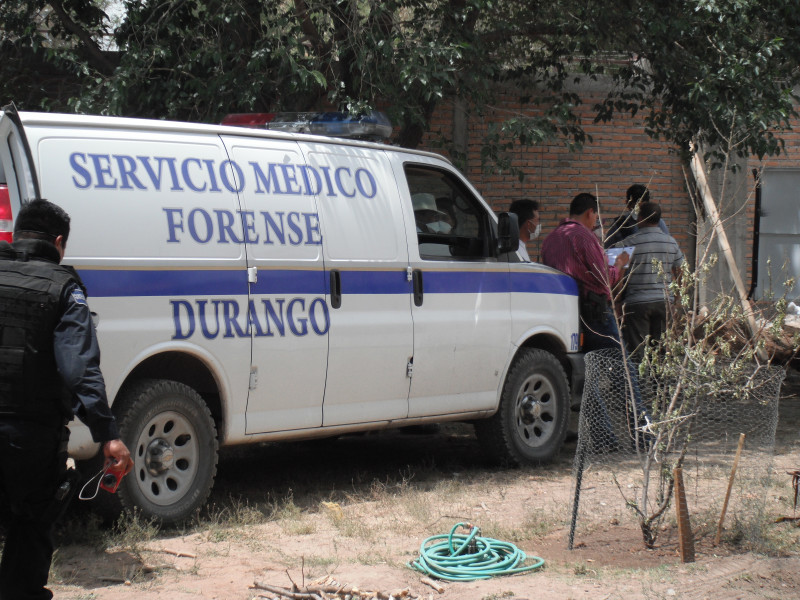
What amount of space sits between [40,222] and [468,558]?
8.39 feet

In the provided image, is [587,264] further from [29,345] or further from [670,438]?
[29,345]

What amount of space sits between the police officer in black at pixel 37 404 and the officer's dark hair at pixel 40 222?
175 millimetres

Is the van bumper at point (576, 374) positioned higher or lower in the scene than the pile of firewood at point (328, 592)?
higher

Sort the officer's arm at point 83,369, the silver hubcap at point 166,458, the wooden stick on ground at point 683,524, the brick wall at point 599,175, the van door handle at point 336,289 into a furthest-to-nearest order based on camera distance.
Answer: the brick wall at point 599,175, the van door handle at point 336,289, the silver hubcap at point 166,458, the wooden stick on ground at point 683,524, the officer's arm at point 83,369

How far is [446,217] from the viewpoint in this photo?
281 inches

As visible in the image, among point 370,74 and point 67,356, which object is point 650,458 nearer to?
point 67,356

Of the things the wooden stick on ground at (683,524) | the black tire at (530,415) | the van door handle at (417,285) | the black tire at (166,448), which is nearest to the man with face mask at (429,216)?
the van door handle at (417,285)

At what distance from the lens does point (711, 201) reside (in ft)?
41.5

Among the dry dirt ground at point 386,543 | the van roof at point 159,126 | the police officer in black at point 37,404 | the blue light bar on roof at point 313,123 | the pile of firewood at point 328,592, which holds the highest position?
the blue light bar on roof at point 313,123

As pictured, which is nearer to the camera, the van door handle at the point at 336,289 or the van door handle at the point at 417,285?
the van door handle at the point at 336,289

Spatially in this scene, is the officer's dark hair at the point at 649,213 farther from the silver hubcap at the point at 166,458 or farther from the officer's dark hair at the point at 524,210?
the silver hubcap at the point at 166,458

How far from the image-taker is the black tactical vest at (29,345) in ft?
12.0

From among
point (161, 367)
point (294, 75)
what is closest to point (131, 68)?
point (294, 75)

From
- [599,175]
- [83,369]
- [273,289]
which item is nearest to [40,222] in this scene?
[83,369]
